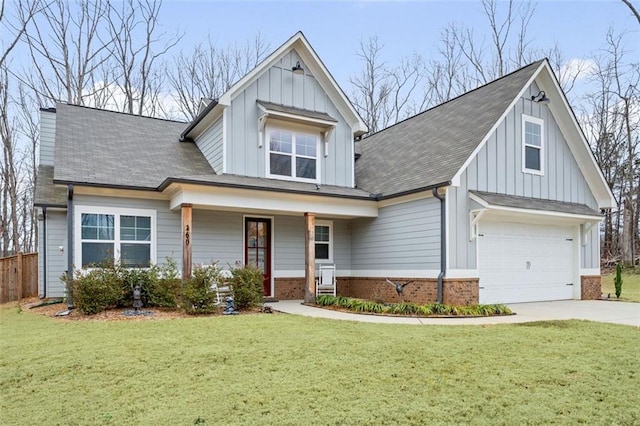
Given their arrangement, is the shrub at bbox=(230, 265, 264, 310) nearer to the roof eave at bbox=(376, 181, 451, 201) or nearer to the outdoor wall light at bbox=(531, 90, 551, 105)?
the roof eave at bbox=(376, 181, 451, 201)

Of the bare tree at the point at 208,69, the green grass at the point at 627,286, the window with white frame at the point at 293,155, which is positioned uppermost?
the bare tree at the point at 208,69

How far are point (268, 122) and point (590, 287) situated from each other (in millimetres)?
10602

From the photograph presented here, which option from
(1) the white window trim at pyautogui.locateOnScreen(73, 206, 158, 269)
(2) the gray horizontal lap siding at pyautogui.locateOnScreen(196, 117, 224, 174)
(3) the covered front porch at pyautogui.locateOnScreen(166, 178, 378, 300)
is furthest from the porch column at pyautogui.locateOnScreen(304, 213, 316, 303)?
(1) the white window trim at pyautogui.locateOnScreen(73, 206, 158, 269)

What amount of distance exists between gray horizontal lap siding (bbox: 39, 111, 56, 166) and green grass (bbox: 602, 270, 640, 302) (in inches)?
707

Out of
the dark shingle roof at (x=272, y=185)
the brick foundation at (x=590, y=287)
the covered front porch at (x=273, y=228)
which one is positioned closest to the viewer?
the dark shingle roof at (x=272, y=185)

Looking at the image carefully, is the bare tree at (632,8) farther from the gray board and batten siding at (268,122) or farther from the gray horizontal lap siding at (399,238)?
the gray horizontal lap siding at (399,238)

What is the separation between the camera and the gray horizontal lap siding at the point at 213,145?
42.3 ft

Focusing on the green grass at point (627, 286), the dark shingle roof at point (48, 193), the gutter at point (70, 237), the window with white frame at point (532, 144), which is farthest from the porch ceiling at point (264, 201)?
the green grass at point (627, 286)

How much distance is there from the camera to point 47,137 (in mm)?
14977

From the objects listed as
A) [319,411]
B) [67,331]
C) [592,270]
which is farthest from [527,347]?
[592,270]

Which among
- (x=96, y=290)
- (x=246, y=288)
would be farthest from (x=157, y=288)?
(x=246, y=288)

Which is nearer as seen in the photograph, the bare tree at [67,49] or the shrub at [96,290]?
the shrub at [96,290]

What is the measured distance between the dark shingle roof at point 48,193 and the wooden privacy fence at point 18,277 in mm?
2488

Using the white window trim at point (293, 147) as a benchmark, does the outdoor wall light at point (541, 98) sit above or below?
above
